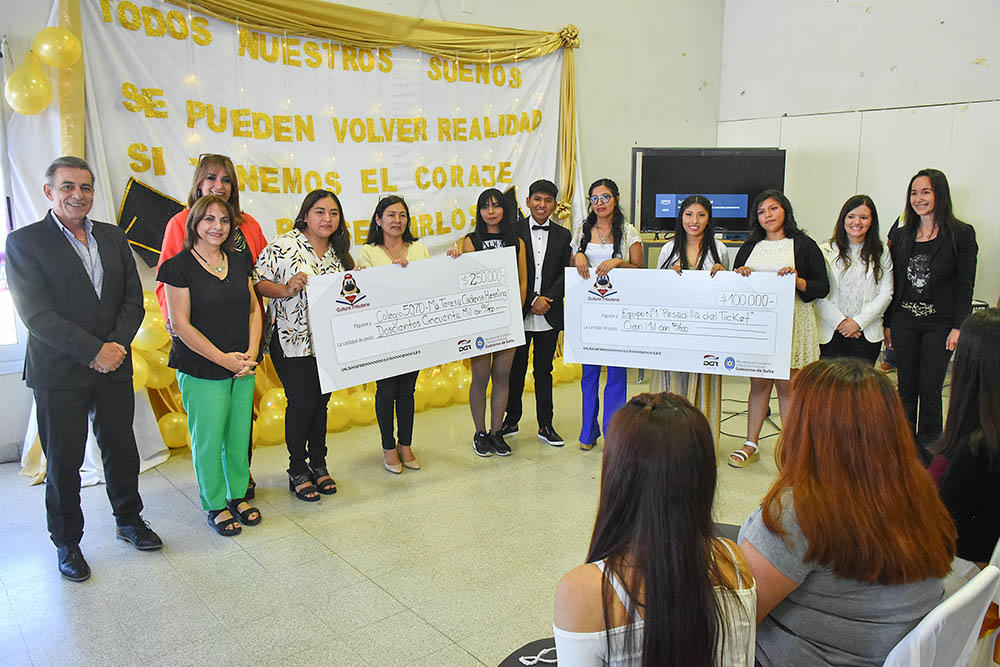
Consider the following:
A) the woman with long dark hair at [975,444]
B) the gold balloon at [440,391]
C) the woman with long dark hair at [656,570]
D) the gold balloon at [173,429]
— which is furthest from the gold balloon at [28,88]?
the woman with long dark hair at [975,444]

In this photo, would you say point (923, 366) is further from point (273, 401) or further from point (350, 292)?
point (273, 401)

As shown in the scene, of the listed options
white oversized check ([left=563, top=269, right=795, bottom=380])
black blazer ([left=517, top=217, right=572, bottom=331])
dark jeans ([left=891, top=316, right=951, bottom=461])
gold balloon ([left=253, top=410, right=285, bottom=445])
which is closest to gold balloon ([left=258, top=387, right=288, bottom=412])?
gold balloon ([left=253, top=410, right=285, bottom=445])

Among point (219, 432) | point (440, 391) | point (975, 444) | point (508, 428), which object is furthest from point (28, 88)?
point (975, 444)

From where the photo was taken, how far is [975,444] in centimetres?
180

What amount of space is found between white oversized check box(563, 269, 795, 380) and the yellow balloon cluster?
109 inches

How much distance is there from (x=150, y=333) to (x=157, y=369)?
0.82ft

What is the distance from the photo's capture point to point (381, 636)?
8.33ft

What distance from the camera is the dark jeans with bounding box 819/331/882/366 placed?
3943mm

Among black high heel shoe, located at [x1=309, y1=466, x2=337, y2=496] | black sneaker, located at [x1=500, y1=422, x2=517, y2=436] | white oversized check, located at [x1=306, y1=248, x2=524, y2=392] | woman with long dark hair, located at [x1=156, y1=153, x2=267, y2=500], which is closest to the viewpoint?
woman with long dark hair, located at [x1=156, y1=153, x2=267, y2=500]

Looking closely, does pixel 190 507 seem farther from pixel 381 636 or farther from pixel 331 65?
pixel 331 65

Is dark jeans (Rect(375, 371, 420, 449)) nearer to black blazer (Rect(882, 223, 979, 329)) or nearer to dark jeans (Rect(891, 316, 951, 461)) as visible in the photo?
dark jeans (Rect(891, 316, 951, 461))

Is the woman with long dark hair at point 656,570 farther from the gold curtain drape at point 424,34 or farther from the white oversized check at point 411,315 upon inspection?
the gold curtain drape at point 424,34

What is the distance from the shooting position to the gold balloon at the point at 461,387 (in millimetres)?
5250

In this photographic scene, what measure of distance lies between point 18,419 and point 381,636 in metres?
2.89
